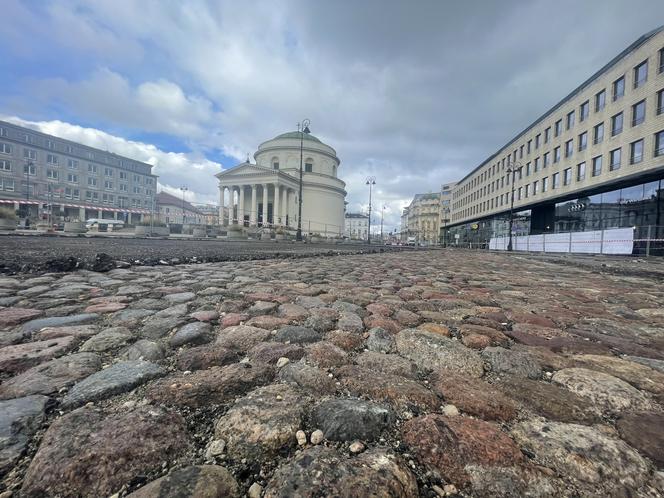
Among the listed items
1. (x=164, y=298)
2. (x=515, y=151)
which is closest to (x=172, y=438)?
(x=164, y=298)

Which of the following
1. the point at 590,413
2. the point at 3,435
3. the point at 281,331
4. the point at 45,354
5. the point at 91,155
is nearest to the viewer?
the point at 3,435

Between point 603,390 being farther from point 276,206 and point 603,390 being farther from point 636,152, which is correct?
point 276,206

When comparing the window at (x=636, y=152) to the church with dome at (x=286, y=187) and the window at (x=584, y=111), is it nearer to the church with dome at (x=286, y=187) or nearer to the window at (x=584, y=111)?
the window at (x=584, y=111)

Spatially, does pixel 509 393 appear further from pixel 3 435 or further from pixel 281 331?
pixel 3 435

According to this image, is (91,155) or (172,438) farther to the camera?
(91,155)

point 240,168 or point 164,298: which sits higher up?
point 240,168

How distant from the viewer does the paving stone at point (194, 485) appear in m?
0.74

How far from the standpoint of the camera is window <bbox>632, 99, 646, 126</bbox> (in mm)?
22719

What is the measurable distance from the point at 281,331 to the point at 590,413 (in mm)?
1511

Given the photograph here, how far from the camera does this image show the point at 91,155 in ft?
241

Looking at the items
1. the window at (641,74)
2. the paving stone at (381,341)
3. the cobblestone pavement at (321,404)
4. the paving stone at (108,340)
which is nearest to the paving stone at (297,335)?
the cobblestone pavement at (321,404)

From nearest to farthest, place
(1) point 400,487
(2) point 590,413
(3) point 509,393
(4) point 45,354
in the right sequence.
Result: (1) point 400,487
(2) point 590,413
(3) point 509,393
(4) point 45,354

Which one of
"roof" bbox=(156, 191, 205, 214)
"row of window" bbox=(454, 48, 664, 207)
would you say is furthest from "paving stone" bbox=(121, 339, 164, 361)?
"roof" bbox=(156, 191, 205, 214)

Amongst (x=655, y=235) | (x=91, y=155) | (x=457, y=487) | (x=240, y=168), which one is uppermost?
(x=91, y=155)
